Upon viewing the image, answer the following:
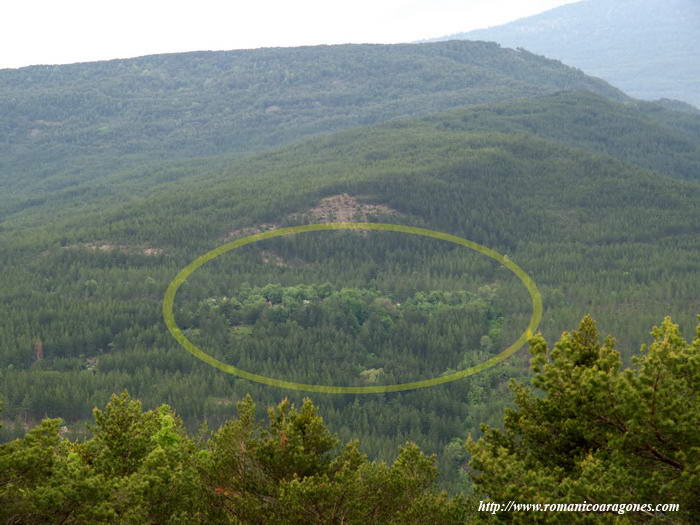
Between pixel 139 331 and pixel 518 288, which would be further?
pixel 518 288

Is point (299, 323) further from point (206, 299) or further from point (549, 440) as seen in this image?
point (549, 440)

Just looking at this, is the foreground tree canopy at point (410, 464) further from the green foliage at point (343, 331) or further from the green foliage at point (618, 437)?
the green foliage at point (343, 331)

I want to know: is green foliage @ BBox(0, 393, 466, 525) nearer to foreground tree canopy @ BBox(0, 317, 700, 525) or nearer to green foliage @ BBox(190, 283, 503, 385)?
foreground tree canopy @ BBox(0, 317, 700, 525)

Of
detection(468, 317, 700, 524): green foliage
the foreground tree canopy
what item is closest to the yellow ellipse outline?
the foreground tree canopy

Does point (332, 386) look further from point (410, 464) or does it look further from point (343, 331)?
point (410, 464)

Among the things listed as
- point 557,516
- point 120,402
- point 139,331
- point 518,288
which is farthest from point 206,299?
point 557,516

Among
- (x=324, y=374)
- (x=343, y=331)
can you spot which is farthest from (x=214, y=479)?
(x=343, y=331)
